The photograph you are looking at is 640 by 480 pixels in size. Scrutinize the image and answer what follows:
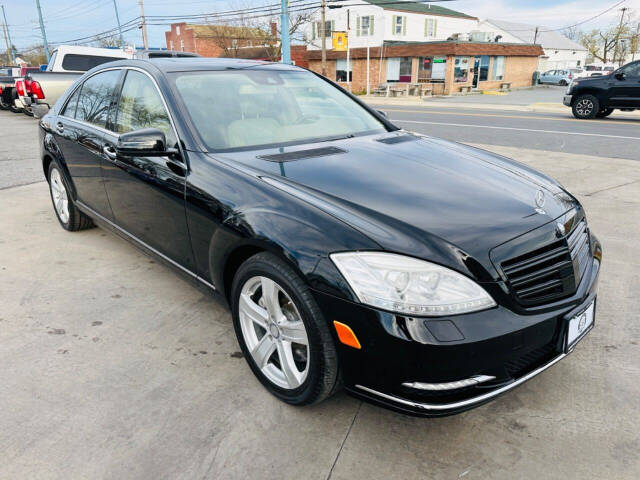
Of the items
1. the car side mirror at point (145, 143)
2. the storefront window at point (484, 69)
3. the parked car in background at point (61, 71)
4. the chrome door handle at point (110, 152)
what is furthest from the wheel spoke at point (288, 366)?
the storefront window at point (484, 69)

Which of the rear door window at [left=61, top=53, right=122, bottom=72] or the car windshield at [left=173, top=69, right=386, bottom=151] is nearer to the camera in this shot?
the car windshield at [left=173, top=69, right=386, bottom=151]

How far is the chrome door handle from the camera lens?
3395 mm

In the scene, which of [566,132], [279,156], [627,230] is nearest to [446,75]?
[566,132]

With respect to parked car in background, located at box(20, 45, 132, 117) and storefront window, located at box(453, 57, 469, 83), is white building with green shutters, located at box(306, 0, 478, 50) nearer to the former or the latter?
storefront window, located at box(453, 57, 469, 83)

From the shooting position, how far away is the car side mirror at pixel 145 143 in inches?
106

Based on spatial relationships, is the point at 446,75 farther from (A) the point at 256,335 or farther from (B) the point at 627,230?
(A) the point at 256,335

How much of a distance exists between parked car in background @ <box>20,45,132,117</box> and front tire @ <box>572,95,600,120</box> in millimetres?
13480

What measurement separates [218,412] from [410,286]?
3.84ft

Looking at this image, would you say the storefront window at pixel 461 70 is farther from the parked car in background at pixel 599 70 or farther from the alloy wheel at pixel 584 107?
the alloy wheel at pixel 584 107

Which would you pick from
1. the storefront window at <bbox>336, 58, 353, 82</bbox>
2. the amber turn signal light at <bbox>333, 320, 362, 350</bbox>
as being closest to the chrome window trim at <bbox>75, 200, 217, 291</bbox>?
the amber turn signal light at <bbox>333, 320, 362, 350</bbox>

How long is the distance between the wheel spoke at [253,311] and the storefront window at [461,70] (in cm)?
3670

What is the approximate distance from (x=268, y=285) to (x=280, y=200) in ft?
1.28

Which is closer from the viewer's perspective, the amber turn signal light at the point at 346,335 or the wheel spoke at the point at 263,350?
the amber turn signal light at the point at 346,335

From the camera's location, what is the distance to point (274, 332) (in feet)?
7.64
